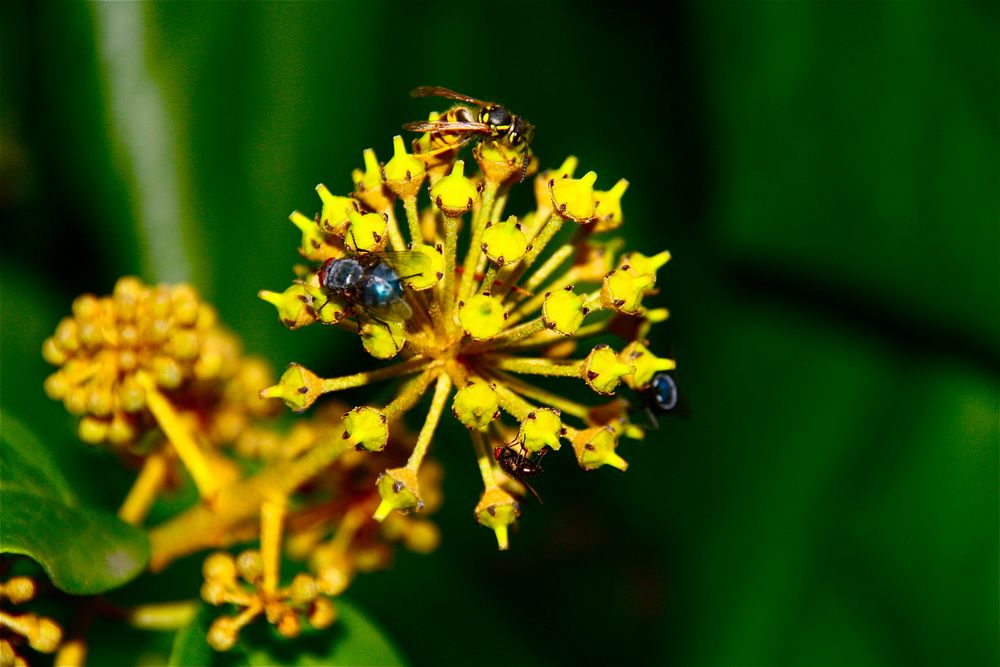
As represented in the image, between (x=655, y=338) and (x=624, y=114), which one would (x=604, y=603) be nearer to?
(x=655, y=338)

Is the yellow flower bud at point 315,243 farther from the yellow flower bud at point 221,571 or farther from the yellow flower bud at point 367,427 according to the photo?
the yellow flower bud at point 221,571

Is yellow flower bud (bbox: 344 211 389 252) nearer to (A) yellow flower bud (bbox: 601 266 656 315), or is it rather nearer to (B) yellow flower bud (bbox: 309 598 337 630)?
(A) yellow flower bud (bbox: 601 266 656 315)

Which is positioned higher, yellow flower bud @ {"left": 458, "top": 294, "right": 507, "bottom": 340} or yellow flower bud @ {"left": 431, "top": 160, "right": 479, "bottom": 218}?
yellow flower bud @ {"left": 431, "top": 160, "right": 479, "bottom": 218}

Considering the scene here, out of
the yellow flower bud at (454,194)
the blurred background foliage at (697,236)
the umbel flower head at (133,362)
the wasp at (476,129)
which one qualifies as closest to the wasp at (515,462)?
the yellow flower bud at (454,194)

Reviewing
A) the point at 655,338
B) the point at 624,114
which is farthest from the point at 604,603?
the point at 624,114

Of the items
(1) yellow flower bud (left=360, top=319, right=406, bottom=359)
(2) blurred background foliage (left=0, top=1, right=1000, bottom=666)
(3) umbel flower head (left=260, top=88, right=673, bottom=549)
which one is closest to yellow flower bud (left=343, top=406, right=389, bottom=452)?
(3) umbel flower head (left=260, top=88, right=673, bottom=549)

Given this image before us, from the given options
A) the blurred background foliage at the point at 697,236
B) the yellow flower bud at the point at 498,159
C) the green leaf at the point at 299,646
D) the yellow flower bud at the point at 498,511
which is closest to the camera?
the yellow flower bud at the point at 498,511
